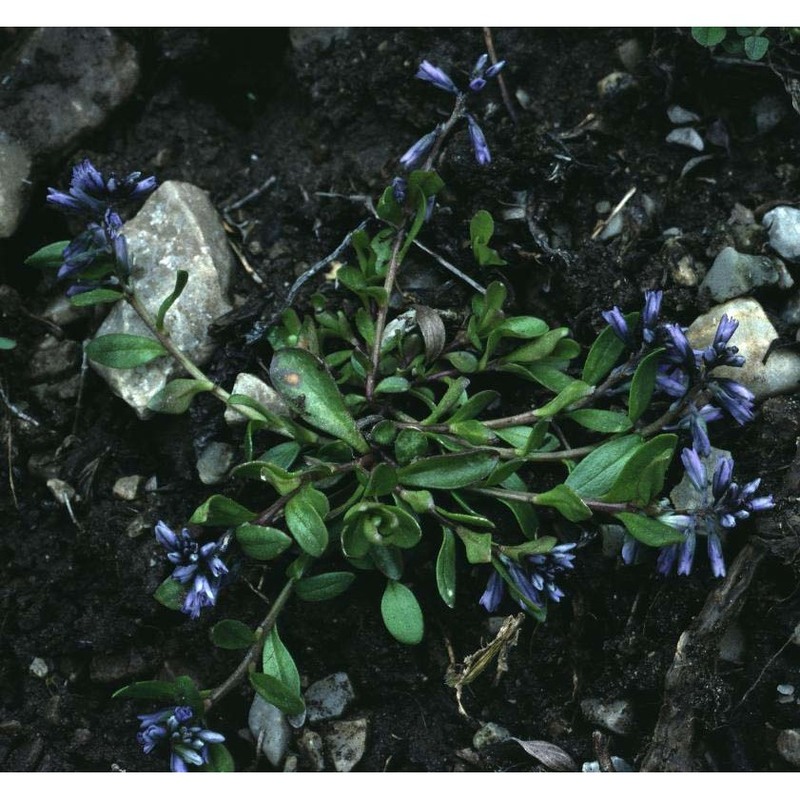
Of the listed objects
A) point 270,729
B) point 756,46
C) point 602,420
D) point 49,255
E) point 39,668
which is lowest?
point 270,729

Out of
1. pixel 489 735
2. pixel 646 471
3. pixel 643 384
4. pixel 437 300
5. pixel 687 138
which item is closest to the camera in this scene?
pixel 646 471

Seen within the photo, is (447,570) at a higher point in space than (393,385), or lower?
lower

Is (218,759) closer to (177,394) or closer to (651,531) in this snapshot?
(177,394)

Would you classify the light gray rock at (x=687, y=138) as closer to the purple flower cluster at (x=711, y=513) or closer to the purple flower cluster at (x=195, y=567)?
the purple flower cluster at (x=711, y=513)

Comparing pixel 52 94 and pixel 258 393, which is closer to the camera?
pixel 258 393

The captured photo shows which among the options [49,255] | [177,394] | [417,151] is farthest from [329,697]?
[417,151]

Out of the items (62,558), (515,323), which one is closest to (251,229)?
(515,323)
